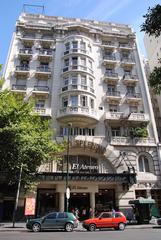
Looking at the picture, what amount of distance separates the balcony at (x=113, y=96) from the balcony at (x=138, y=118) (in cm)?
332

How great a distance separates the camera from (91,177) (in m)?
23.6

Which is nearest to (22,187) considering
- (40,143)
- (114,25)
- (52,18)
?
(40,143)

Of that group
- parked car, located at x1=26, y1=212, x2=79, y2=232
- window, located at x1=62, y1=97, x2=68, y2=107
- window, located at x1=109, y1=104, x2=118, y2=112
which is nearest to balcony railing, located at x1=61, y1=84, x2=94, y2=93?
window, located at x1=62, y1=97, x2=68, y2=107

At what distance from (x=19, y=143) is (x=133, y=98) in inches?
705

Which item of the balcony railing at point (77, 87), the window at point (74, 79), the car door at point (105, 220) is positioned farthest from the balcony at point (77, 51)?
the car door at point (105, 220)

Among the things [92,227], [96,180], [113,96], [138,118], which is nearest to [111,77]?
[113,96]

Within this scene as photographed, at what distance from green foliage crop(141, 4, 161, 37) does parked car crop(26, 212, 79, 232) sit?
13600mm

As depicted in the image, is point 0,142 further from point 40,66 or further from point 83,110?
point 40,66

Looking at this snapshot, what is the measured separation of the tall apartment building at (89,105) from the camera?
24500 mm

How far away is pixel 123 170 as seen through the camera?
82.2 feet

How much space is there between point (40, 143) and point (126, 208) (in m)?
11.9

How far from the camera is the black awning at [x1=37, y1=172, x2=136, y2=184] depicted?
2278 cm

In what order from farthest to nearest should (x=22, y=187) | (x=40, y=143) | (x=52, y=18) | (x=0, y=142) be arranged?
(x=52, y=18), (x=22, y=187), (x=40, y=143), (x=0, y=142)

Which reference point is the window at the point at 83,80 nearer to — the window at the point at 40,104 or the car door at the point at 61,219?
the window at the point at 40,104
